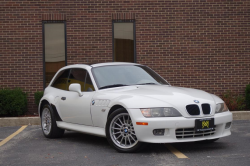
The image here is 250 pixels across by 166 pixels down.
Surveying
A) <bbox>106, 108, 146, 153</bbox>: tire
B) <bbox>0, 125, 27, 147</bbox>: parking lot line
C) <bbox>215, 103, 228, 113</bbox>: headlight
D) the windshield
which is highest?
the windshield

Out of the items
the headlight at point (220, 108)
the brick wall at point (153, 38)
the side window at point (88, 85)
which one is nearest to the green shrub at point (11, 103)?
the brick wall at point (153, 38)

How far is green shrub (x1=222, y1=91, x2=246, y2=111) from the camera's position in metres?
13.6

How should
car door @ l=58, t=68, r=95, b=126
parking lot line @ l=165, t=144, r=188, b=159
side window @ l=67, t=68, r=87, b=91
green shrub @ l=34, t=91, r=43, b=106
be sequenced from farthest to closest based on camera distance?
green shrub @ l=34, t=91, r=43, b=106 < side window @ l=67, t=68, r=87, b=91 < car door @ l=58, t=68, r=95, b=126 < parking lot line @ l=165, t=144, r=188, b=159

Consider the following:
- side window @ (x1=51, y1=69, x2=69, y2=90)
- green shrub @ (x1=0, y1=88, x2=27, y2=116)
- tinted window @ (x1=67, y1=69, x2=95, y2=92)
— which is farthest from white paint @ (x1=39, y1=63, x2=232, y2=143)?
green shrub @ (x1=0, y1=88, x2=27, y2=116)

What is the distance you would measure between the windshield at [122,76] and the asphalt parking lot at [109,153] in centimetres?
108

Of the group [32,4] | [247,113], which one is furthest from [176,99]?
[32,4]

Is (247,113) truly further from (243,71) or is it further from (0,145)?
(0,145)

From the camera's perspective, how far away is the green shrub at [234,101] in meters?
13.6

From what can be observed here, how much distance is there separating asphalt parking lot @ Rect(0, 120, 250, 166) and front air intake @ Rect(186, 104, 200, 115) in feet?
1.96

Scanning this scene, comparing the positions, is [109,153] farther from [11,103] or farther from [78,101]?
[11,103]

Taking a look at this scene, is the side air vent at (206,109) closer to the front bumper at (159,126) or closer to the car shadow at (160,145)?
the front bumper at (159,126)

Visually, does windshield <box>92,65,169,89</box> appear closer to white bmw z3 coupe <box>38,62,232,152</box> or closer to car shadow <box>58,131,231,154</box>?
white bmw z3 coupe <box>38,62,232,152</box>

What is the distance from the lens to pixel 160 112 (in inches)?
257

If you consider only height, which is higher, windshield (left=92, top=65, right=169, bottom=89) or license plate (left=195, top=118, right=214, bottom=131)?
windshield (left=92, top=65, right=169, bottom=89)
